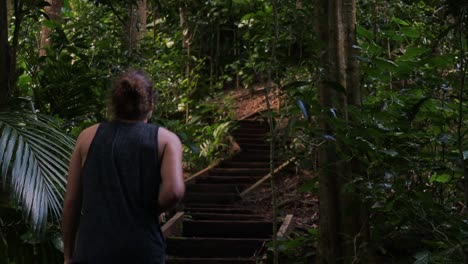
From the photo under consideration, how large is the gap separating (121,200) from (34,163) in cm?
115

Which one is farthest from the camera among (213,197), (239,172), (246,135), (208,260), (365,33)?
(246,135)

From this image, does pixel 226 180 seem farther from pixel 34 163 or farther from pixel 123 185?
pixel 123 185

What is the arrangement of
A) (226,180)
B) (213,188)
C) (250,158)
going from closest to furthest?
(213,188) < (226,180) < (250,158)

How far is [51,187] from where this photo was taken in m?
3.24

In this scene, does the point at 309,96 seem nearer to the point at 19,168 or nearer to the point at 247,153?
the point at 19,168

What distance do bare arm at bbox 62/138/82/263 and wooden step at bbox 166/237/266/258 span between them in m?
4.02

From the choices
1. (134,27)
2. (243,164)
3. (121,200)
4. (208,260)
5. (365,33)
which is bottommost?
(208,260)

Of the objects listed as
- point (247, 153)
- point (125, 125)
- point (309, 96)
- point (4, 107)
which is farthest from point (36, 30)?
point (125, 125)

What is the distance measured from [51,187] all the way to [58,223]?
0.25 m

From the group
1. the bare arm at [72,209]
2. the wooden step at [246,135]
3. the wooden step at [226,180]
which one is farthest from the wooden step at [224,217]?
Result: the wooden step at [246,135]

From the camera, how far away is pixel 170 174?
229 centimetres

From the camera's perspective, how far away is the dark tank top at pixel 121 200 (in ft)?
7.39

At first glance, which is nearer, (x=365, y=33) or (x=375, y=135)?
(x=375, y=135)

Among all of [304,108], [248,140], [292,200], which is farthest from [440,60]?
[248,140]
